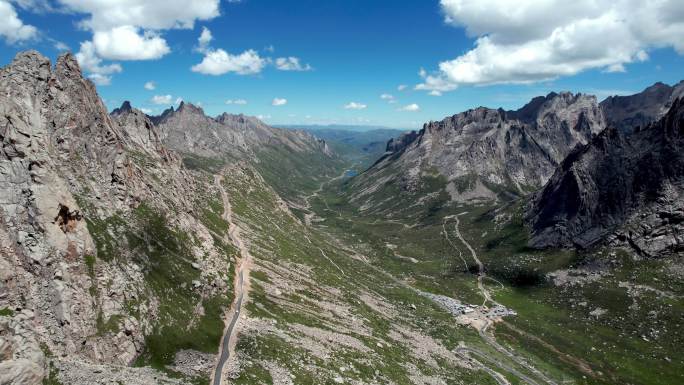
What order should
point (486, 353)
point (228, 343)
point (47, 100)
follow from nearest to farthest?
point (228, 343) < point (47, 100) < point (486, 353)

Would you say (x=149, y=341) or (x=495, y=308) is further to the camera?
(x=495, y=308)

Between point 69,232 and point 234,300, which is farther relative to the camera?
point 234,300

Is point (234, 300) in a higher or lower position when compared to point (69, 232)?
lower

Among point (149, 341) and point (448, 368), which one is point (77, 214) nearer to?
point (149, 341)

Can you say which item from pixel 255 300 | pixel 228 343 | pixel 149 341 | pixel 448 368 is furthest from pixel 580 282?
pixel 149 341

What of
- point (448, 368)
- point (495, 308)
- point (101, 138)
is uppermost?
point (101, 138)
